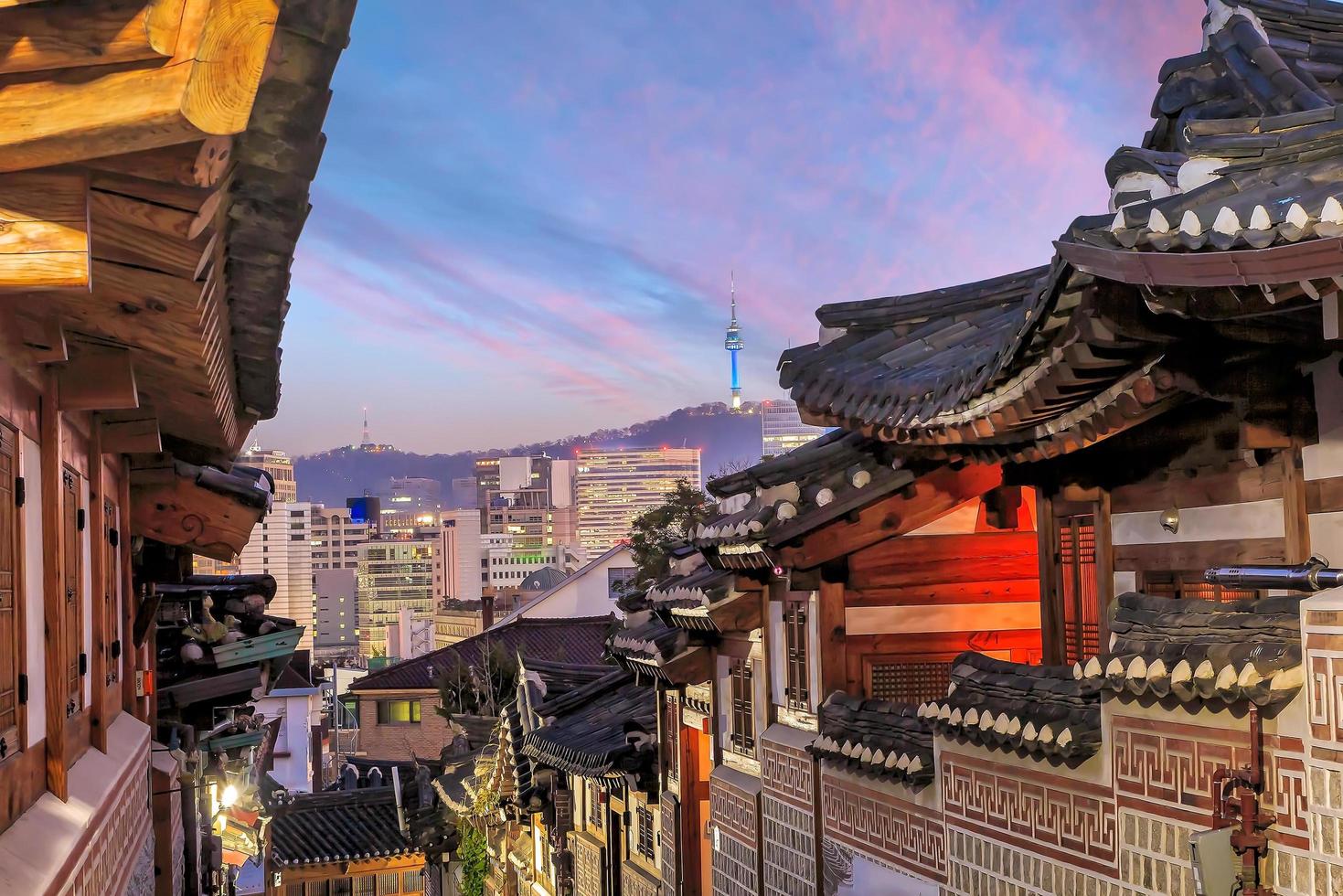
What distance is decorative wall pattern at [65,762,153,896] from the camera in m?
6.66

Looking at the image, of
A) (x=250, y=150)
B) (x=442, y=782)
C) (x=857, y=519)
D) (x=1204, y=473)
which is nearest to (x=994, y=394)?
(x=1204, y=473)

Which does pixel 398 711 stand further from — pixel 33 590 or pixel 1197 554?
pixel 33 590

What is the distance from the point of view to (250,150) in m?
4.51

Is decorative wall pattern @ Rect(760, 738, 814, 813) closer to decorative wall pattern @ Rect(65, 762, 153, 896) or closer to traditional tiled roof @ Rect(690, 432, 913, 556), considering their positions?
traditional tiled roof @ Rect(690, 432, 913, 556)

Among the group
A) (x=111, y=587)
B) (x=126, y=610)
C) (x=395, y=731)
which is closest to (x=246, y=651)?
(x=126, y=610)

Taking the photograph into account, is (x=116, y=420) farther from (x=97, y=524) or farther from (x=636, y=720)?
(x=636, y=720)

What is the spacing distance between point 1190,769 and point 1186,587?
2.26 m

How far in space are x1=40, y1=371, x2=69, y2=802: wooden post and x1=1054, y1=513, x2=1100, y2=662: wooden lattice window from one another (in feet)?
24.1

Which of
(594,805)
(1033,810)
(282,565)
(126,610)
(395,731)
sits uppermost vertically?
(126,610)

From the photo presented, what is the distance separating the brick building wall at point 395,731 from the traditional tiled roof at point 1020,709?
166ft

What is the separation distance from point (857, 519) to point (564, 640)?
38781 mm

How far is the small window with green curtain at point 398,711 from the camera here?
59688 mm

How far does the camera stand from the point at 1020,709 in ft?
30.8

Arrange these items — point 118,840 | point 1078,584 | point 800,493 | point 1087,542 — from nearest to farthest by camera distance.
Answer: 1. point 118,840
2. point 1087,542
3. point 1078,584
4. point 800,493
